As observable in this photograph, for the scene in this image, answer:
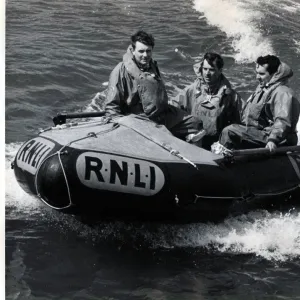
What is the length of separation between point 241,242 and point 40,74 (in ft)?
10.3

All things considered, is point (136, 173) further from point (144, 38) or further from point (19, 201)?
Answer: point (19, 201)

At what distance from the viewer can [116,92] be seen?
406cm

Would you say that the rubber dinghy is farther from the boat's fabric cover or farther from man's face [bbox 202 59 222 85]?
man's face [bbox 202 59 222 85]

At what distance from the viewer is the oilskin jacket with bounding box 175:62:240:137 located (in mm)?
4332

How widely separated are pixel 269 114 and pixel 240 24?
4511 mm

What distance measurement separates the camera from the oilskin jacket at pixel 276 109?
13.4ft

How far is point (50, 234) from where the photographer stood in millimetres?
3957

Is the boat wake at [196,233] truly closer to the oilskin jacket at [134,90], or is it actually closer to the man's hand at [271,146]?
the man's hand at [271,146]

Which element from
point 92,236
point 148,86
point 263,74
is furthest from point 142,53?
point 92,236

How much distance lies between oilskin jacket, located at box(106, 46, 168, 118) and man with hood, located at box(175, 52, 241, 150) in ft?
1.11

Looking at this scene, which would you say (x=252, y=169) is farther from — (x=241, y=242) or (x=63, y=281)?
(x=63, y=281)

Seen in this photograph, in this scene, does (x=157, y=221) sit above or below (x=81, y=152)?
below

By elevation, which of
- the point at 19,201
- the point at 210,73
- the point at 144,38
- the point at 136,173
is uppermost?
the point at 144,38

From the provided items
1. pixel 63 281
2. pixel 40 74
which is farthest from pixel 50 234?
pixel 40 74
